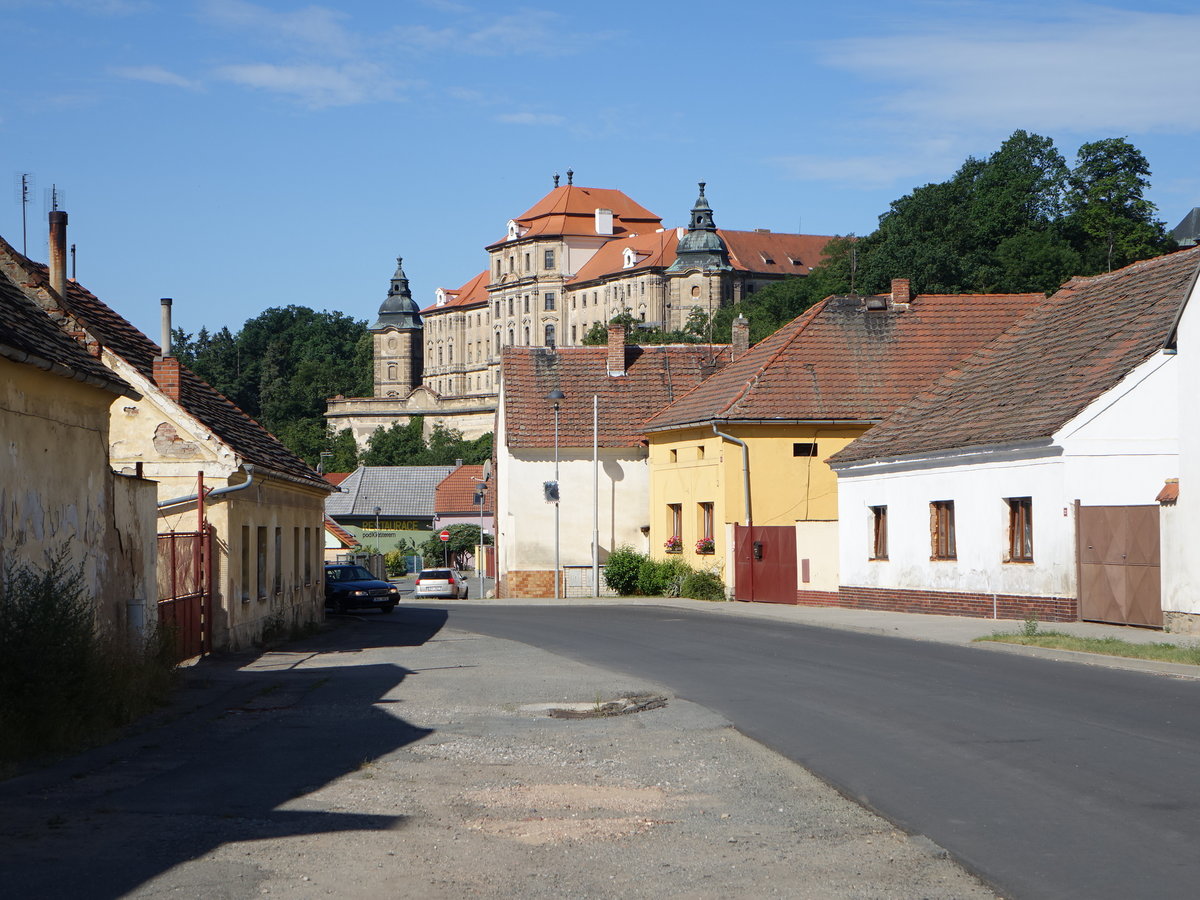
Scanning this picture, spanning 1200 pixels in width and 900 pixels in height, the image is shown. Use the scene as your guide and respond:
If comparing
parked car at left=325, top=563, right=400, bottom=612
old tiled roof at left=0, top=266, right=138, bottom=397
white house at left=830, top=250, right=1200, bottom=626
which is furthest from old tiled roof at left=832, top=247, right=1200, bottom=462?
old tiled roof at left=0, top=266, right=138, bottom=397

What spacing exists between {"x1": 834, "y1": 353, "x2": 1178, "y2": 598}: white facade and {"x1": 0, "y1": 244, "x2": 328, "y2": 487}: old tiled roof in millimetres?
12460

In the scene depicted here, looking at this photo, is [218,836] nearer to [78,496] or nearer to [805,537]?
[78,496]

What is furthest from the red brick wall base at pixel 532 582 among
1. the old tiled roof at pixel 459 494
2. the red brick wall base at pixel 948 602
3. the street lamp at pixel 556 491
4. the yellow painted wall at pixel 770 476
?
the old tiled roof at pixel 459 494

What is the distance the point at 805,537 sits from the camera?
35.9 meters

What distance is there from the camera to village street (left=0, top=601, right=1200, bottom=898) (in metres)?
7.33

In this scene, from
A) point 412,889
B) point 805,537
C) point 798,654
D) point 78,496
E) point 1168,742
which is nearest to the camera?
point 412,889

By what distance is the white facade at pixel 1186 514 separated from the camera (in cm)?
2198

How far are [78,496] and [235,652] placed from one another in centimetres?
826

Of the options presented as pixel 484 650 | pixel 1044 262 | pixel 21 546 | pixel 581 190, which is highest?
pixel 581 190

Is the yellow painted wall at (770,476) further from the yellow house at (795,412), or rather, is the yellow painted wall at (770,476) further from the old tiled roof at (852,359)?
the old tiled roof at (852,359)

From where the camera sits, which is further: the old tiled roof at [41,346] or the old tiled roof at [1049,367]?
the old tiled roof at [1049,367]

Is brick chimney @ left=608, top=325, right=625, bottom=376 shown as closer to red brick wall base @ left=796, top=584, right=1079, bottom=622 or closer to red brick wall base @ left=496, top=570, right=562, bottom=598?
red brick wall base @ left=496, top=570, right=562, bottom=598

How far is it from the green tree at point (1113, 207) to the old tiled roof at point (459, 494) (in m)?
41.8

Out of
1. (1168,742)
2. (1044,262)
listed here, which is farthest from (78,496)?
(1044,262)
